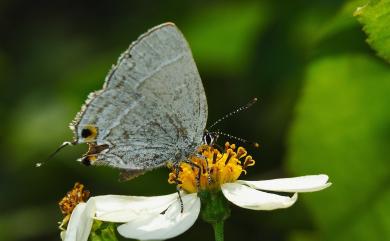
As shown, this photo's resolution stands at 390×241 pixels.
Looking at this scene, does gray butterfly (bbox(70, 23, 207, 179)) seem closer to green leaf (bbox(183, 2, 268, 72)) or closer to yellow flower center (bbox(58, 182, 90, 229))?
yellow flower center (bbox(58, 182, 90, 229))

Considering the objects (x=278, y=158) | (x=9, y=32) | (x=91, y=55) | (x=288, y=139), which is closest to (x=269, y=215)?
(x=278, y=158)

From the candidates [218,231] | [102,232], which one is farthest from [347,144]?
[102,232]

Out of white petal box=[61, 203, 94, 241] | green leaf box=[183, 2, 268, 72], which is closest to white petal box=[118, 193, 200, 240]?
white petal box=[61, 203, 94, 241]

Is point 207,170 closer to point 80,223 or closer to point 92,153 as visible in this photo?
point 92,153

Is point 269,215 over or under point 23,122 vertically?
under

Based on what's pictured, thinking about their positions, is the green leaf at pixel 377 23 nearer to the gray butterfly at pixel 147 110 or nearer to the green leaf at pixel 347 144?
the gray butterfly at pixel 147 110

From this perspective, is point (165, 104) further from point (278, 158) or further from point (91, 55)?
point (91, 55)

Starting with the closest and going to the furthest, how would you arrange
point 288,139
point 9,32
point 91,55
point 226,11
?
point 288,139
point 226,11
point 91,55
point 9,32
